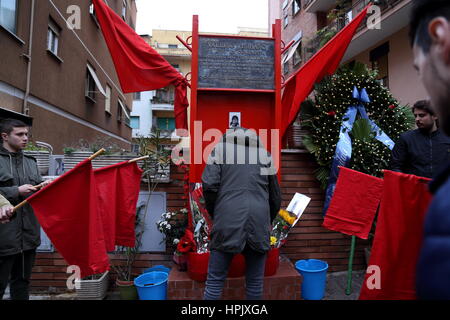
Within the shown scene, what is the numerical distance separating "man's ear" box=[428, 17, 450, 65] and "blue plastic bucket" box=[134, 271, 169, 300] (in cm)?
333

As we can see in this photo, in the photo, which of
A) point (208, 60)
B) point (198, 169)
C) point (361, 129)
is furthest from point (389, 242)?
point (208, 60)

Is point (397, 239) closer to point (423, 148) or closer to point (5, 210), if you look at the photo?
point (423, 148)

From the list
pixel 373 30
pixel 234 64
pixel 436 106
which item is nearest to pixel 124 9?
pixel 373 30

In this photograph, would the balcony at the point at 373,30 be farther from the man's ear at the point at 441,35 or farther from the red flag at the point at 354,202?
the man's ear at the point at 441,35

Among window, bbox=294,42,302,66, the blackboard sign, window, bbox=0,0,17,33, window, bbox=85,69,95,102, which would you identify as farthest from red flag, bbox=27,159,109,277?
window, bbox=294,42,302,66

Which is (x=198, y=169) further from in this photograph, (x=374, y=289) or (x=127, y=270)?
(x=374, y=289)

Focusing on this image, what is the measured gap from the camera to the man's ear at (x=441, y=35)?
0.73 metres

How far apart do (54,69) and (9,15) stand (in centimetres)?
222

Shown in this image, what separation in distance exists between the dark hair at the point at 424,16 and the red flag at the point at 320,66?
3414 mm

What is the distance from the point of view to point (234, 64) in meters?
3.97

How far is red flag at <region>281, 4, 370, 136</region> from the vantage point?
4.07 meters

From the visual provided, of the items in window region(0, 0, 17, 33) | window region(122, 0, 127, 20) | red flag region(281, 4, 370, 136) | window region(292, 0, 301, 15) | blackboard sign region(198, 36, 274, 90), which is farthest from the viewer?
window region(292, 0, 301, 15)

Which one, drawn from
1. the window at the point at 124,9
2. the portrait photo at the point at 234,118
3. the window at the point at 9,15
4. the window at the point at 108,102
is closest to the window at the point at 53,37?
the window at the point at 9,15

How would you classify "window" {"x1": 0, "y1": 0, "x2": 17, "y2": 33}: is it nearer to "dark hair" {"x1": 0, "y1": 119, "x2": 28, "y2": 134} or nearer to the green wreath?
"dark hair" {"x1": 0, "y1": 119, "x2": 28, "y2": 134}
